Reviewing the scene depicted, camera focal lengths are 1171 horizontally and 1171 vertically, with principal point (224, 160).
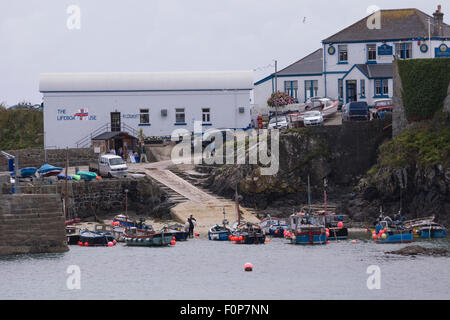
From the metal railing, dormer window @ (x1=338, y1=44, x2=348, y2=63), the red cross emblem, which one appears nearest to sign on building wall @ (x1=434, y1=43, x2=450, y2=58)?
dormer window @ (x1=338, y1=44, x2=348, y2=63)

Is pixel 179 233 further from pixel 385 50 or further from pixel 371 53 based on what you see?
pixel 385 50

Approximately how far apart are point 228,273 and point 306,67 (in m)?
45.8

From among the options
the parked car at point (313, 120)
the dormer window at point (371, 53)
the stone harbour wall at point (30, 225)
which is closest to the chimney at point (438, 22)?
the dormer window at point (371, 53)

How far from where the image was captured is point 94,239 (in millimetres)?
73062

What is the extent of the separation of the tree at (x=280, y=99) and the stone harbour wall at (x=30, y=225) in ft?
122

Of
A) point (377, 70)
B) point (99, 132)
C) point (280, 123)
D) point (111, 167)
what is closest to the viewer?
point (111, 167)

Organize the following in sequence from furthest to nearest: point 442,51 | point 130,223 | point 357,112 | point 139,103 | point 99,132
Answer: point 139,103
point 99,132
point 442,51
point 357,112
point 130,223

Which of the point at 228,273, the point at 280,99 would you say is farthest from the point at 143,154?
the point at 228,273

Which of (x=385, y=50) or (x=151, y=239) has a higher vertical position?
(x=385, y=50)

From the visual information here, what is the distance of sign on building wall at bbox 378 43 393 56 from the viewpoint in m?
98.9

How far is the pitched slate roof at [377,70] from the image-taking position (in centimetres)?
9750

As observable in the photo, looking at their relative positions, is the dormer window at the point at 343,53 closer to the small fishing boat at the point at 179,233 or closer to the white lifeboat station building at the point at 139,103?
the white lifeboat station building at the point at 139,103

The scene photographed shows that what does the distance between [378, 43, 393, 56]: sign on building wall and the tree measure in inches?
340
